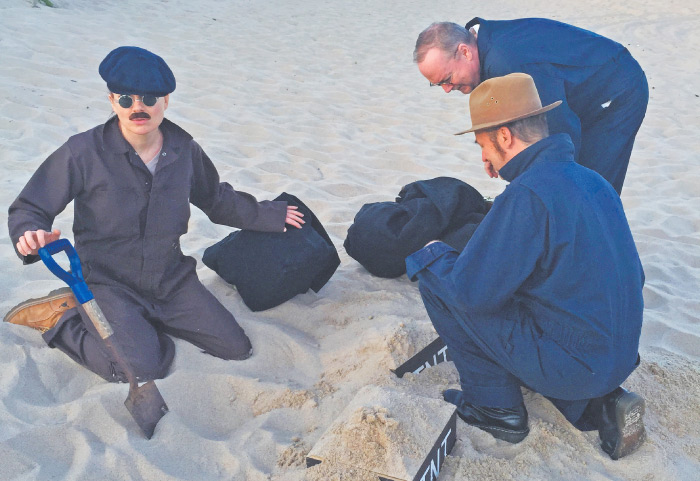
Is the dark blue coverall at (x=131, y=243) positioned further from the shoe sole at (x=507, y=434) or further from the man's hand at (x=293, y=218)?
the shoe sole at (x=507, y=434)

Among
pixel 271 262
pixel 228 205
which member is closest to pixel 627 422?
pixel 271 262

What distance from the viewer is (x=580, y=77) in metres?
3.29

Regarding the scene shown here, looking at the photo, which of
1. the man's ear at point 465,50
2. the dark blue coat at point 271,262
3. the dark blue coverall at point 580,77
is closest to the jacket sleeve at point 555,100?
the dark blue coverall at point 580,77

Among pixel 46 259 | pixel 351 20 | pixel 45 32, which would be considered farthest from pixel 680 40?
pixel 46 259

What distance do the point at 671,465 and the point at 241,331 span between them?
1.73 metres

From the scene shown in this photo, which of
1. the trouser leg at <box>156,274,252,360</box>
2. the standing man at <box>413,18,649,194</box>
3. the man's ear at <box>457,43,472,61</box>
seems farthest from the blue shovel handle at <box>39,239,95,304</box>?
the man's ear at <box>457,43,472,61</box>

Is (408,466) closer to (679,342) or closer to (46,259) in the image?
(46,259)

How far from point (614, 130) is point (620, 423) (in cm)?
172

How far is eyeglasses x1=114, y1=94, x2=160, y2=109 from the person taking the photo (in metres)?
2.61

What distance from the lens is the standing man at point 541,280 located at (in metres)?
2.07

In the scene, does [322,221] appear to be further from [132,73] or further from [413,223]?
[132,73]

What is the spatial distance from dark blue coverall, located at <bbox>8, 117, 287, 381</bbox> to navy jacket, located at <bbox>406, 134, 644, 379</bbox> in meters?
1.23

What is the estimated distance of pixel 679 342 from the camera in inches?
123

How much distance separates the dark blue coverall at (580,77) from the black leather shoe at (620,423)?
50.0 inches
